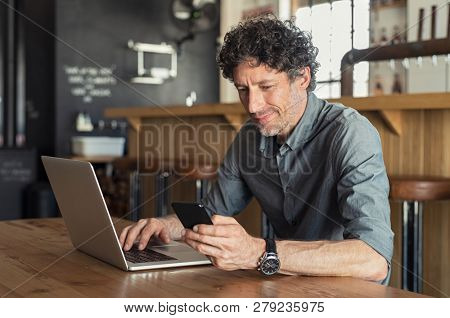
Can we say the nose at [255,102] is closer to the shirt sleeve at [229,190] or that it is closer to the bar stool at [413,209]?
the shirt sleeve at [229,190]

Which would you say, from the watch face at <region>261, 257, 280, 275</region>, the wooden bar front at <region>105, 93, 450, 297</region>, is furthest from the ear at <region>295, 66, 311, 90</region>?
the wooden bar front at <region>105, 93, 450, 297</region>

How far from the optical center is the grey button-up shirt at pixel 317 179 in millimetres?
1446

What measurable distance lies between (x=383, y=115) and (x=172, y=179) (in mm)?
1803

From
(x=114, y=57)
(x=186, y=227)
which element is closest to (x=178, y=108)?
(x=114, y=57)

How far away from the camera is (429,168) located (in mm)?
2781

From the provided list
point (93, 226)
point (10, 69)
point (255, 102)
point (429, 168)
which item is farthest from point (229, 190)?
point (10, 69)

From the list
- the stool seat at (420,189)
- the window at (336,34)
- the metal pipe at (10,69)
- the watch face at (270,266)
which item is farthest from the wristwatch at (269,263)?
the metal pipe at (10,69)

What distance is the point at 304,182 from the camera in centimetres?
171

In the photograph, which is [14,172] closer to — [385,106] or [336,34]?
[336,34]

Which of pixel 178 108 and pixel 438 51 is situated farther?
pixel 178 108

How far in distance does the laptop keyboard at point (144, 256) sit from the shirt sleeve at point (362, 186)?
0.41 m

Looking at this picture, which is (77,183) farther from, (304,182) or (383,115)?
(383,115)

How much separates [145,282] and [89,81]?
5.15m

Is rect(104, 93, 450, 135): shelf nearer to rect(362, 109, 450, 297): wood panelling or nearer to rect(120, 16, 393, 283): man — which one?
rect(362, 109, 450, 297): wood panelling
